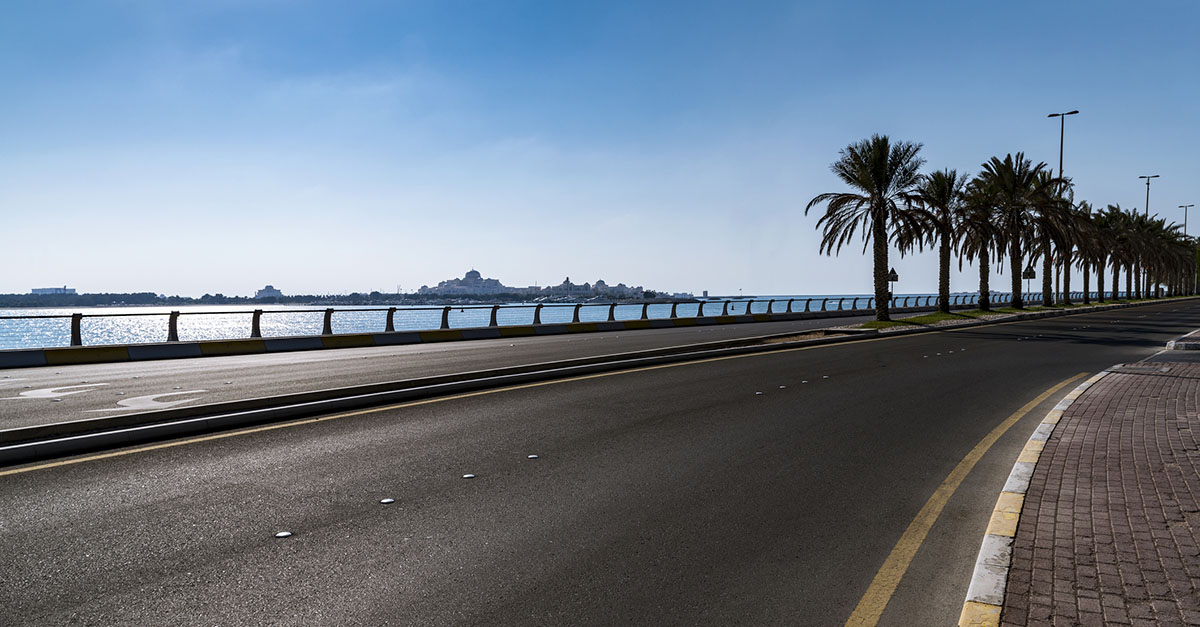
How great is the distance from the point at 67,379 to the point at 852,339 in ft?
65.6

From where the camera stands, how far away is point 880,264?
33906mm

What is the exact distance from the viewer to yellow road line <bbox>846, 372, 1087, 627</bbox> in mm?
3857

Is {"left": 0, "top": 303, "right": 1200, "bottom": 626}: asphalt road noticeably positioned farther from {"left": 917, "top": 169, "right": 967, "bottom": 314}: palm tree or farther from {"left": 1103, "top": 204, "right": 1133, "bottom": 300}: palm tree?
{"left": 1103, "top": 204, "right": 1133, "bottom": 300}: palm tree

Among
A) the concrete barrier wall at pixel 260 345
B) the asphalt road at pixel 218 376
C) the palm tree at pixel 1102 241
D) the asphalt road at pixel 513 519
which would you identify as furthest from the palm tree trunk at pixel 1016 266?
the asphalt road at pixel 513 519

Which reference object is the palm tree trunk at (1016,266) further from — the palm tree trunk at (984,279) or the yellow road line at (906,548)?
the yellow road line at (906,548)

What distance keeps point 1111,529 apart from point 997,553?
996 millimetres

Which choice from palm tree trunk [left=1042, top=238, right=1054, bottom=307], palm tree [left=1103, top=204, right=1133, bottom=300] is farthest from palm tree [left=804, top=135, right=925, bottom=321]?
palm tree [left=1103, top=204, right=1133, bottom=300]

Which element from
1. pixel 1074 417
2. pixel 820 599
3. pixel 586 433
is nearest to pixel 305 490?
pixel 586 433

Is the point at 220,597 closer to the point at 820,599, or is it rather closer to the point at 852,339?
the point at 820,599

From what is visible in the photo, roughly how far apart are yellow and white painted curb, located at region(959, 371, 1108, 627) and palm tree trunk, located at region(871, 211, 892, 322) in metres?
27.3

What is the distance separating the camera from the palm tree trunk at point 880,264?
108 ft

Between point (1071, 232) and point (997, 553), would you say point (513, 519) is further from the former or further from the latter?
point (1071, 232)

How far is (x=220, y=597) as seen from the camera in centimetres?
392

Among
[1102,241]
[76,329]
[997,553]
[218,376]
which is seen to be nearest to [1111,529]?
[997,553]
